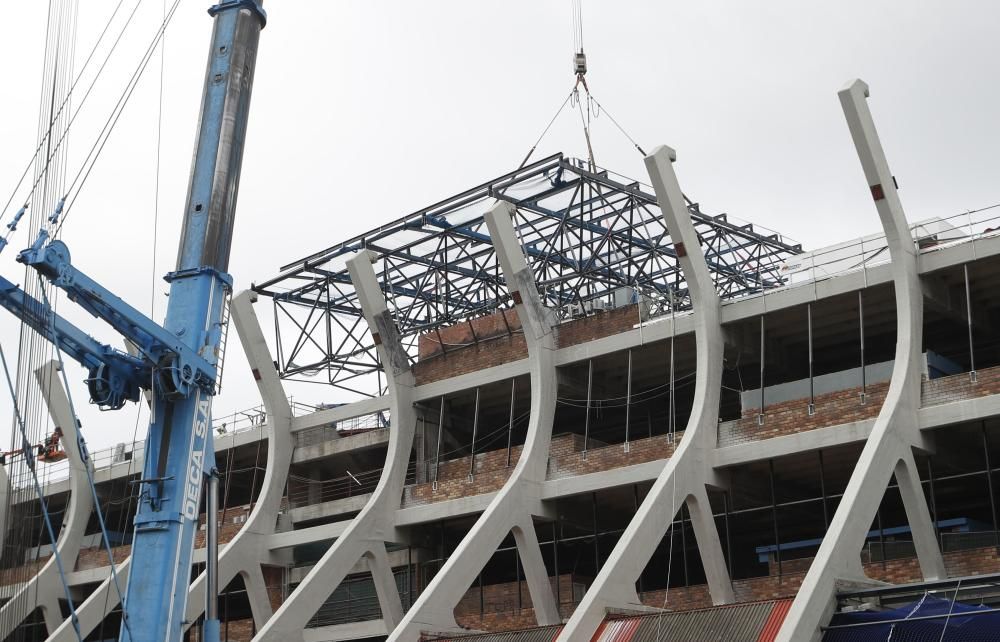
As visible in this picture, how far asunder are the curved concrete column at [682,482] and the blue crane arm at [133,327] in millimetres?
10193

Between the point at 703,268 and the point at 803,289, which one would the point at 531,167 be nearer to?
the point at 703,268

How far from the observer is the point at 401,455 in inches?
1447

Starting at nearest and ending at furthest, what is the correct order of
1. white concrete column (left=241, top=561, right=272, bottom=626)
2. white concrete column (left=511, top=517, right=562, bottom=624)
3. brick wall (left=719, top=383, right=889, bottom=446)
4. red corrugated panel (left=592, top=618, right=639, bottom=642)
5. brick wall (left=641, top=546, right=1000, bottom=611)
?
red corrugated panel (left=592, top=618, right=639, bottom=642)
brick wall (left=641, top=546, right=1000, bottom=611)
brick wall (left=719, top=383, right=889, bottom=446)
white concrete column (left=511, top=517, right=562, bottom=624)
white concrete column (left=241, top=561, right=272, bottom=626)

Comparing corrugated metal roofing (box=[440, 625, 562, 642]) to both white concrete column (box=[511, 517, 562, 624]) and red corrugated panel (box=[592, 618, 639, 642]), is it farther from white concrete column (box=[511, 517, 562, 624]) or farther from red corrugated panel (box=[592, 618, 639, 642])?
red corrugated panel (box=[592, 618, 639, 642])

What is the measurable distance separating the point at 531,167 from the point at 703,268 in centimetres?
551

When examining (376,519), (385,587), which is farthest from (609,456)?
(385,587)

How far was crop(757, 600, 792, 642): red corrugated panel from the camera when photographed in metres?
24.0

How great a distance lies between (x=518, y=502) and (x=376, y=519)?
213 inches

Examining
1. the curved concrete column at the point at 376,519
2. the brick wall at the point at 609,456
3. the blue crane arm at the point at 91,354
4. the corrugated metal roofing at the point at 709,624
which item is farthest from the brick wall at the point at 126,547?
the blue crane arm at the point at 91,354

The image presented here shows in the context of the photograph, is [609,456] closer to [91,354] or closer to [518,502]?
[518,502]

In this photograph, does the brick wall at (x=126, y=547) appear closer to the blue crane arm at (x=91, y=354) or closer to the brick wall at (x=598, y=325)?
the brick wall at (x=598, y=325)

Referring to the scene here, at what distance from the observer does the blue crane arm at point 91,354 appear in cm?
1892

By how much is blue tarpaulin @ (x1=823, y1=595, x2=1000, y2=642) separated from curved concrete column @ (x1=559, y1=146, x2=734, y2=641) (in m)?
5.18

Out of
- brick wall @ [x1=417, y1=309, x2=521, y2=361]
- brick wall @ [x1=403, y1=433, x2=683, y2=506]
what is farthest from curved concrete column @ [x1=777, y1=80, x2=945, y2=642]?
brick wall @ [x1=417, y1=309, x2=521, y2=361]
